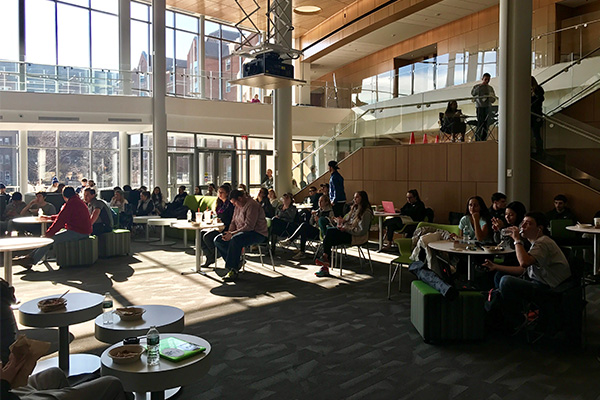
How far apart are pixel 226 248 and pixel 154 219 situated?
477cm

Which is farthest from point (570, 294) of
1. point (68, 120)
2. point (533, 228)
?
point (68, 120)

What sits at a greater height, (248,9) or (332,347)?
(248,9)

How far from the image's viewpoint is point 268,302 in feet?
20.6

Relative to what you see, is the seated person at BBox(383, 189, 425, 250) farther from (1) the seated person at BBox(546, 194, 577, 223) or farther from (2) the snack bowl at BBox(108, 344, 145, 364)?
Result: (2) the snack bowl at BBox(108, 344, 145, 364)

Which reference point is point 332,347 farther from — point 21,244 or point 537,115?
point 537,115

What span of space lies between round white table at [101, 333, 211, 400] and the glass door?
15894 mm

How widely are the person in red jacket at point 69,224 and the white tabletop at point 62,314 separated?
426cm

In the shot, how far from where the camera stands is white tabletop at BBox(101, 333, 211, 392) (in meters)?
2.71

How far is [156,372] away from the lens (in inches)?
107

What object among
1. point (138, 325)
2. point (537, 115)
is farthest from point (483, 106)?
point (138, 325)

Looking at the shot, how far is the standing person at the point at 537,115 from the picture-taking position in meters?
9.56

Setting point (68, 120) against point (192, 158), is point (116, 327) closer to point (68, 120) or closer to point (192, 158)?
point (68, 120)

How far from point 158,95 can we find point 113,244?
7.98 meters

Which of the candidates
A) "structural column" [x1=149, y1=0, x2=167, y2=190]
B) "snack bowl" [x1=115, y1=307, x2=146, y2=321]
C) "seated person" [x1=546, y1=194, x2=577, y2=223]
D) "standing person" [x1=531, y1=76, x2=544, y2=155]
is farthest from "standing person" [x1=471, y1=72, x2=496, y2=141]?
"structural column" [x1=149, y1=0, x2=167, y2=190]
